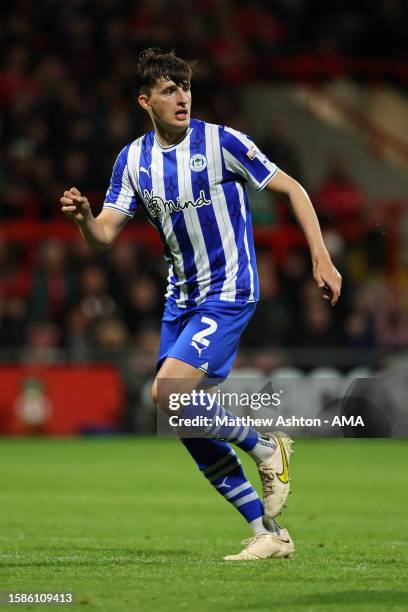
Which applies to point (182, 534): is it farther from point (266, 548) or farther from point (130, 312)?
point (130, 312)

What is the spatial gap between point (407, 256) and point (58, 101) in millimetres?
5724

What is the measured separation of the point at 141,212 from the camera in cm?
1877

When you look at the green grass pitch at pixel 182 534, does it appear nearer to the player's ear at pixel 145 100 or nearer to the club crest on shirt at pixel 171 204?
the club crest on shirt at pixel 171 204

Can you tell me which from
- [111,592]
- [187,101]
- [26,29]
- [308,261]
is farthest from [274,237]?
[111,592]

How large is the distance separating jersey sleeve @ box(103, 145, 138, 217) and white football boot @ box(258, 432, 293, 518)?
1447 mm

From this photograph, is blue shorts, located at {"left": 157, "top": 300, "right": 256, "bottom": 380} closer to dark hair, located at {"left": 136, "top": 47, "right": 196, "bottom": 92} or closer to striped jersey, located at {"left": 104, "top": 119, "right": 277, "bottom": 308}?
striped jersey, located at {"left": 104, "top": 119, "right": 277, "bottom": 308}

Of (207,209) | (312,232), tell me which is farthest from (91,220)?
(312,232)

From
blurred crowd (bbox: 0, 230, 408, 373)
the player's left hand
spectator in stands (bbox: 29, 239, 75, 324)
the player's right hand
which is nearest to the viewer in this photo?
the player's left hand

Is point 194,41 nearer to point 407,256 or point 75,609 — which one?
point 407,256

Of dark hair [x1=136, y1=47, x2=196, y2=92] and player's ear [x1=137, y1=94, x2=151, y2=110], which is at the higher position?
dark hair [x1=136, y1=47, x2=196, y2=92]

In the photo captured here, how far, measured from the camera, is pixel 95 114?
61.3 ft

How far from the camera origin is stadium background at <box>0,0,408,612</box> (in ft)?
20.8

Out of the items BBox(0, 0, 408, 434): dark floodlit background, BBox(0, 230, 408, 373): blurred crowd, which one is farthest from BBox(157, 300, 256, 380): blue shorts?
BBox(0, 230, 408, 373): blurred crowd

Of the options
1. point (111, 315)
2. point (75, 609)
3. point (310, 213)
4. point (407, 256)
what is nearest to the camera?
point (75, 609)
